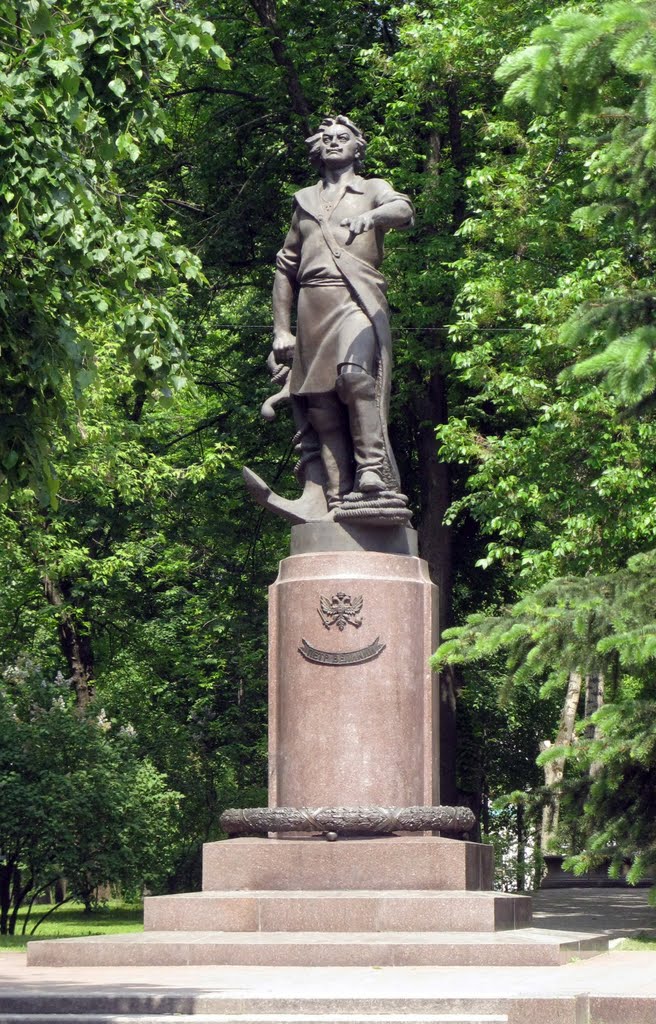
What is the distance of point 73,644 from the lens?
2652cm

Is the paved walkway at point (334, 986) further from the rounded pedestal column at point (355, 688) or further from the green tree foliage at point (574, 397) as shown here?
the rounded pedestal column at point (355, 688)

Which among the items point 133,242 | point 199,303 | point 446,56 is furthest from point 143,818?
point 133,242

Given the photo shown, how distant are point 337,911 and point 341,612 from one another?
2.40 metres

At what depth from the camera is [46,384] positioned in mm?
8641

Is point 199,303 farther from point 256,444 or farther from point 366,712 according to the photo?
point 366,712

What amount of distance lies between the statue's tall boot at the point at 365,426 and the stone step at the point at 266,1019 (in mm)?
6059

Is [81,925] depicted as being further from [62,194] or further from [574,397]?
[62,194]

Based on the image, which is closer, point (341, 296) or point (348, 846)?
point (348, 846)

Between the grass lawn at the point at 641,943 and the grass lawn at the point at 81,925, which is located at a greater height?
the grass lawn at the point at 641,943

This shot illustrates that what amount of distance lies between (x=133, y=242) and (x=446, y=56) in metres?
11.2

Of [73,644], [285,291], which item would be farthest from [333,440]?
[73,644]

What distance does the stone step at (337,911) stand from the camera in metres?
10.4

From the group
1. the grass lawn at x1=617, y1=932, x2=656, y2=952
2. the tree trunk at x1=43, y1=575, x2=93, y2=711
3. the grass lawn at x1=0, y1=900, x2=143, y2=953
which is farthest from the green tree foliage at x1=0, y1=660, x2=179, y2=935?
the grass lawn at x1=617, y1=932, x2=656, y2=952

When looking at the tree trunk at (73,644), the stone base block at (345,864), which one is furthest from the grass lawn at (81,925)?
the stone base block at (345,864)
